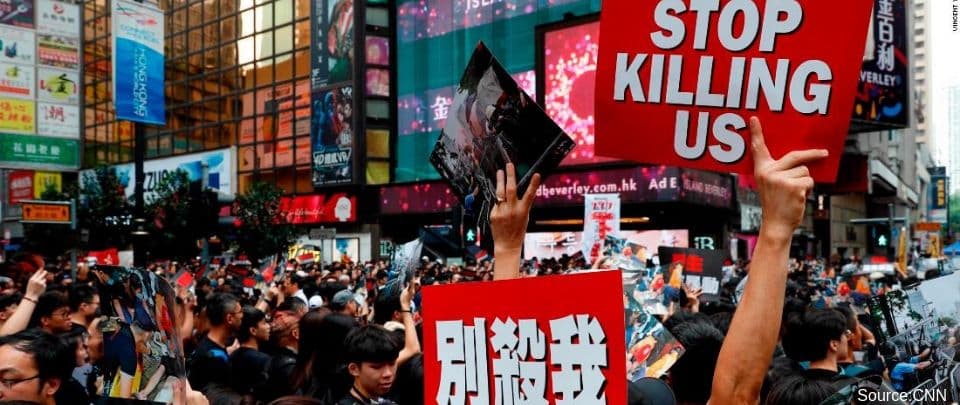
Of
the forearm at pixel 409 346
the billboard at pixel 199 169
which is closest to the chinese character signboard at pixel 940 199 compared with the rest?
the billboard at pixel 199 169

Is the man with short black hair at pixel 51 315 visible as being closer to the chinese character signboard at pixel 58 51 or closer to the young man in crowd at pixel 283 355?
the young man in crowd at pixel 283 355

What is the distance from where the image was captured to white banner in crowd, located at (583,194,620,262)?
41.8 ft

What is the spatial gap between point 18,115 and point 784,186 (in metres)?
19.3

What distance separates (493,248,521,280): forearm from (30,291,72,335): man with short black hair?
4.77 metres

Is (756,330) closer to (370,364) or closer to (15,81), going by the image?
(370,364)

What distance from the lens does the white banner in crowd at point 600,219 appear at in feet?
41.8

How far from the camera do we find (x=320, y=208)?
4122 centimetres

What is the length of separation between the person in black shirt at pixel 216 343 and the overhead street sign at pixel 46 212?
1017cm

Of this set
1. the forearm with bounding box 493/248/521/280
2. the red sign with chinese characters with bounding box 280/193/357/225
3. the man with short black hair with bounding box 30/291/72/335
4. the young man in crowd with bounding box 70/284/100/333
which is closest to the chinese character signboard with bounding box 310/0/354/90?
the red sign with chinese characters with bounding box 280/193/357/225

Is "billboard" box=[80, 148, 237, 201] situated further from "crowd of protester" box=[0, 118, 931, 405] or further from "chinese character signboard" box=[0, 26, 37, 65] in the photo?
"crowd of protester" box=[0, 118, 931, 405]

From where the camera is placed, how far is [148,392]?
3152 mm

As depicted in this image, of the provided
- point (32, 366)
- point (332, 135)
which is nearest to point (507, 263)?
point (32, 366)

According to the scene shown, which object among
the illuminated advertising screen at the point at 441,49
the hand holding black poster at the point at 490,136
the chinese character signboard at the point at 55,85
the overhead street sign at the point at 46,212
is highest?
the illuminated advertising screen at the point at 441,49

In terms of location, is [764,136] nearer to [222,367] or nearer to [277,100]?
[222,367]
